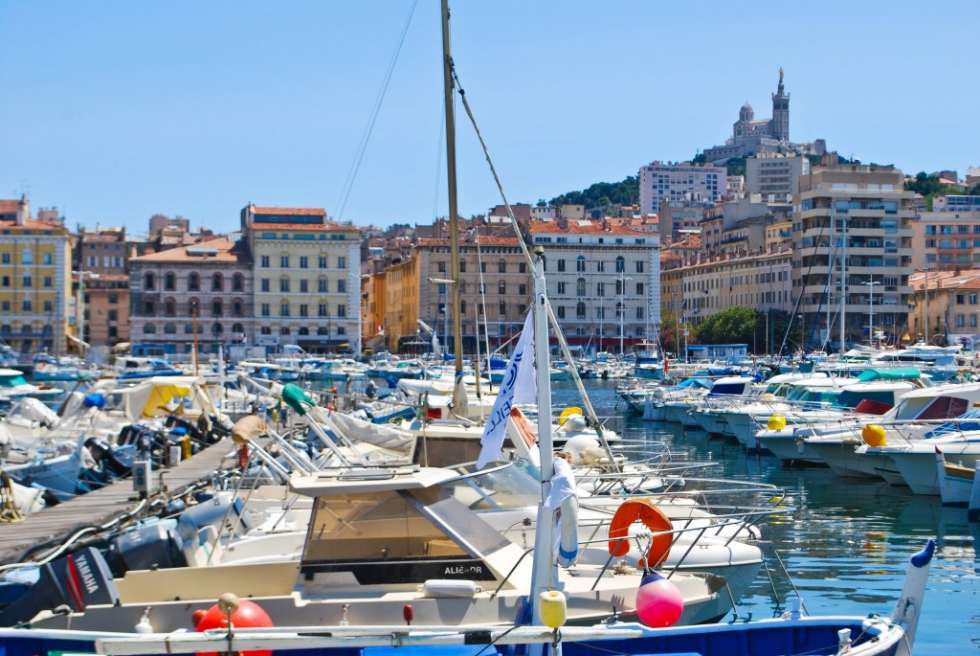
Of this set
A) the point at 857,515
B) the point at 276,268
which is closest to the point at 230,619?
the point at 857,515

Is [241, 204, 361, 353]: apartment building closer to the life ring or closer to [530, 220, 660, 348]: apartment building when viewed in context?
[530, 220, 660, 348]: apartment building

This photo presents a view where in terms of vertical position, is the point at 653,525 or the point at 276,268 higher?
the point at 276,268

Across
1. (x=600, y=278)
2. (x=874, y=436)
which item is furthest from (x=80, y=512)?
(x=600, y=278)

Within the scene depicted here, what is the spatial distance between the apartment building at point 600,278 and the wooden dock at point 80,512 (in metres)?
96.9

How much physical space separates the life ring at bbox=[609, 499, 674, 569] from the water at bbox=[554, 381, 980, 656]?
5.51ft

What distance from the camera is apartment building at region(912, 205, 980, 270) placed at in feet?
438

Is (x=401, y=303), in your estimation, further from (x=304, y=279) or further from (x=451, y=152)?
(x=451, y=152)

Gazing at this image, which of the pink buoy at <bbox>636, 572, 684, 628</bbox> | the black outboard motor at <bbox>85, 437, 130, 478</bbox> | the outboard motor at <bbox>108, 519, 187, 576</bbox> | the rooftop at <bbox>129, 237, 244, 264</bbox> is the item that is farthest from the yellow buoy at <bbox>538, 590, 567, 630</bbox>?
the rooftop at <bbox>129, 237, 244, 264</bbox>

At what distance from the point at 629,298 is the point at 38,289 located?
5287 centimetres

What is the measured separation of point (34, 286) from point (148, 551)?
10590 centimetres

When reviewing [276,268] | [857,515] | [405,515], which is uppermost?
[276,268]

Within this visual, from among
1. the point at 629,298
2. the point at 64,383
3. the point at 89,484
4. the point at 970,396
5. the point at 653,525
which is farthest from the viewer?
the point at 629,298

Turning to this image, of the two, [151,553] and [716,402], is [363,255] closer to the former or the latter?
[716,402]

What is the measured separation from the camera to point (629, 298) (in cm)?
12569
